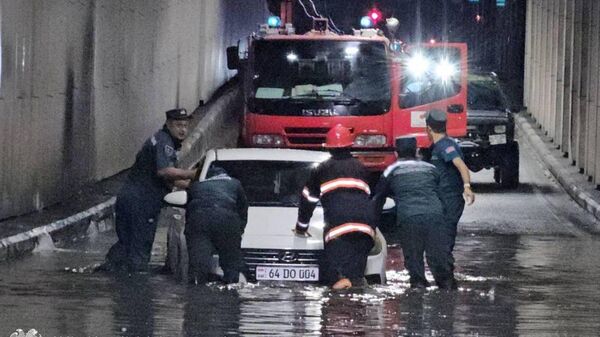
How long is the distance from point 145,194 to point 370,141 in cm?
968

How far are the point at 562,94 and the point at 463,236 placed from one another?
1626 cm

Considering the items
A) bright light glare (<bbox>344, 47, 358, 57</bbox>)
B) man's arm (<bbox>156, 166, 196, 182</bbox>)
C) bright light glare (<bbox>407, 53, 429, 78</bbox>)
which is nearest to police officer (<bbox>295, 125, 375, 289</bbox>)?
man's arm (<bbox>156, 166, 196, 182</bbox>)

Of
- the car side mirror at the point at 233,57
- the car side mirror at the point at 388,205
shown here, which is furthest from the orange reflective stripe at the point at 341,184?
the car side mirror at the point at 233,57

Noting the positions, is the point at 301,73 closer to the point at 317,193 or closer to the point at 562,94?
the point at 317,193

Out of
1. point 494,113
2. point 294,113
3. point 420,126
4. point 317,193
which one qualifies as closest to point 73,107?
point 294,113

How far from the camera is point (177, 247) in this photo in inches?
595

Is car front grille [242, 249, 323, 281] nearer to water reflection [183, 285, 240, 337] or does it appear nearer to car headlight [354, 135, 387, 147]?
water reflection [183, 285, 240, 337]

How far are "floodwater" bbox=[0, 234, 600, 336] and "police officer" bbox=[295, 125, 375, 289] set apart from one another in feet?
0.69

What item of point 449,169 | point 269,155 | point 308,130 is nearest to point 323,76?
point 308,130

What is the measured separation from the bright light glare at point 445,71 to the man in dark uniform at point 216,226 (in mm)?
12134

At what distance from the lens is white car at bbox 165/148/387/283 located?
47.0 feet

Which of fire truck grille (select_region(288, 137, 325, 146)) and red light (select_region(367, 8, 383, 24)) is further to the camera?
red light (select_region(367, 8, 383, 24))

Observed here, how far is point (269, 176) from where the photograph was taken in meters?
16.2

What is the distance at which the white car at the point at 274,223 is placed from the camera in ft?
47.0
